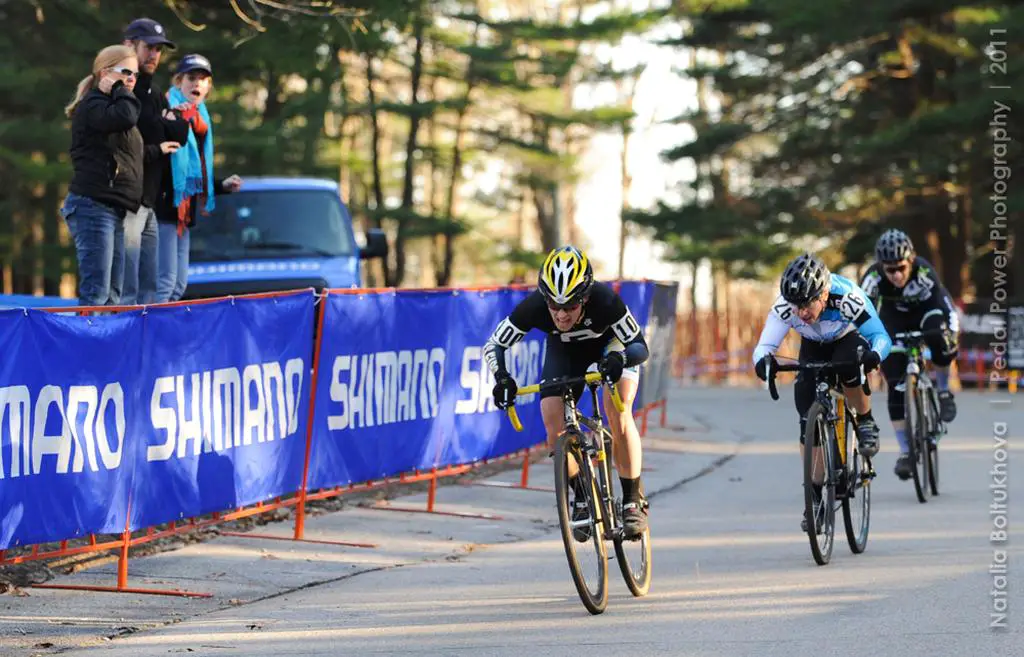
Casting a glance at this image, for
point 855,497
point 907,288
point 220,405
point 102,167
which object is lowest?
point 855,497

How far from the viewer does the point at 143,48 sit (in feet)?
37.3

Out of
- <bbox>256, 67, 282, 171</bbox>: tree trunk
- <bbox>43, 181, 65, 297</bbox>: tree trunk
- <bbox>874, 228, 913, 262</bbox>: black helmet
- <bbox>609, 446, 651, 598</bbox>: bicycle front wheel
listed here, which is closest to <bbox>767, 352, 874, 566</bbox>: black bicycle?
<bbox>609, 446, 651, 598</bbox>: bicycle front wheel

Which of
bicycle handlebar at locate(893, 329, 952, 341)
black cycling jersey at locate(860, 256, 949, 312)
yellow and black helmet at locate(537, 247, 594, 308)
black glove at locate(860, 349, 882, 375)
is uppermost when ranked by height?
black cycling jersey at locate(860, 256, 949, 312)

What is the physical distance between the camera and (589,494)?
8445mm

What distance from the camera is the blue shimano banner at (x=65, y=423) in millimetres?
8109

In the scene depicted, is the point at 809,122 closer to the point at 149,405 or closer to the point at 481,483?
the point at 481,483

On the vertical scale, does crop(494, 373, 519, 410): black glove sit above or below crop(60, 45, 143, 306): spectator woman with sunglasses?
below

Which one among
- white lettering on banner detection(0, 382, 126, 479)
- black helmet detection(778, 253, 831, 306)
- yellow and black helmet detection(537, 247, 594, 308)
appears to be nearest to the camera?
white lettering on banner detection(0, 382, 126, 479)

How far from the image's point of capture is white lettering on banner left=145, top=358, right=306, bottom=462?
9320mm

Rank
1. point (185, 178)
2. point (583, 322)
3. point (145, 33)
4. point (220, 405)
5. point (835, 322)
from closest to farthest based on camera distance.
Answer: point (583, 322)
point (220, 405)
point (835, 322)
point (145, 33)
point (185, 178)

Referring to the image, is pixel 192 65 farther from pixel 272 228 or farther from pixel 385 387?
pixel 272 228

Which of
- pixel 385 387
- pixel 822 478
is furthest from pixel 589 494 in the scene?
pixel 385 387

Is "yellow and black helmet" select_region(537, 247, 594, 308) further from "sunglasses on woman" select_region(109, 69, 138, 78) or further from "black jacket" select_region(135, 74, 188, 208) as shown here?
"black jacket" select_region(135, 74, 188, 208)

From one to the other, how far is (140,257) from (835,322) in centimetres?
476
